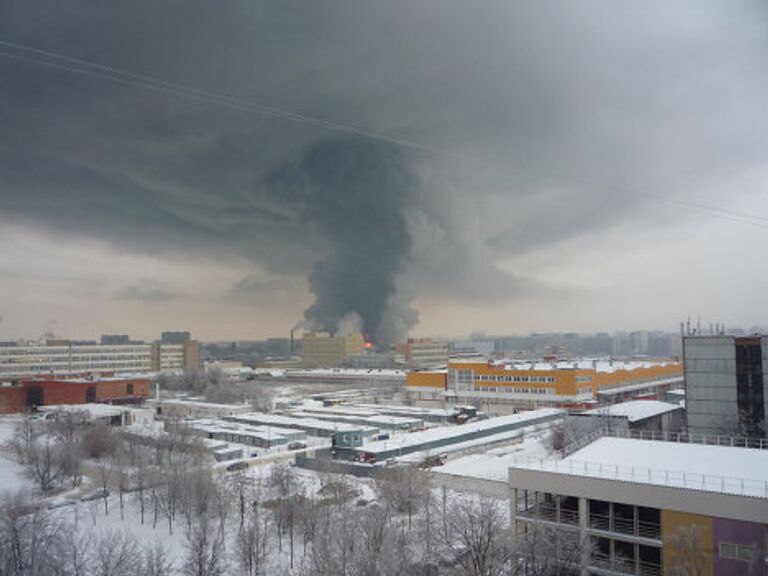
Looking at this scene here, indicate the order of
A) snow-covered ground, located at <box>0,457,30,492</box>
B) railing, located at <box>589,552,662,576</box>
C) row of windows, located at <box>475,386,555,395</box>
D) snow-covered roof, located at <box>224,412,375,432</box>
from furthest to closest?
1. row of windows, located at <box>475,386,555,395</box>
2. snow-covered roof, located at <box>224,412,375,432</box>
3. snow-covered ground, located at <box>0,457,30,492</box>
4. railing, located at <box>589,552,662,576</box>

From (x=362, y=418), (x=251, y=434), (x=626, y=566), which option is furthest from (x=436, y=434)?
(x=626, y=566)

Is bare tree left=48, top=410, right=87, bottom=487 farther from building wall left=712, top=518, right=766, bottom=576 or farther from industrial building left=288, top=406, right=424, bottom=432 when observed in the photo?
building wall left=712, top=518, right=766, bottom=576

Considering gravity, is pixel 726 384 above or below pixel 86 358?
above

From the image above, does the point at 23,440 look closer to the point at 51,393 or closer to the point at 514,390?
the point at 51,393

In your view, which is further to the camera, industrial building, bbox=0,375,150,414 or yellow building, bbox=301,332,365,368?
yellow building, bbox=301,332,365,368

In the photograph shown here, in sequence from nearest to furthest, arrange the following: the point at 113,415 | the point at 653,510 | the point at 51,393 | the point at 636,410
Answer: the point at 653,510
the point at 636,410
the point at 113,415
the point at 51,393

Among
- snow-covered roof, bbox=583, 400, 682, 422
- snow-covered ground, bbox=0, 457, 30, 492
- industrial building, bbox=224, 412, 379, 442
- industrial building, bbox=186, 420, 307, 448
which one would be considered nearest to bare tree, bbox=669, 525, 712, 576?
snow-covered roof, bbox=583, 400, 682, 422
